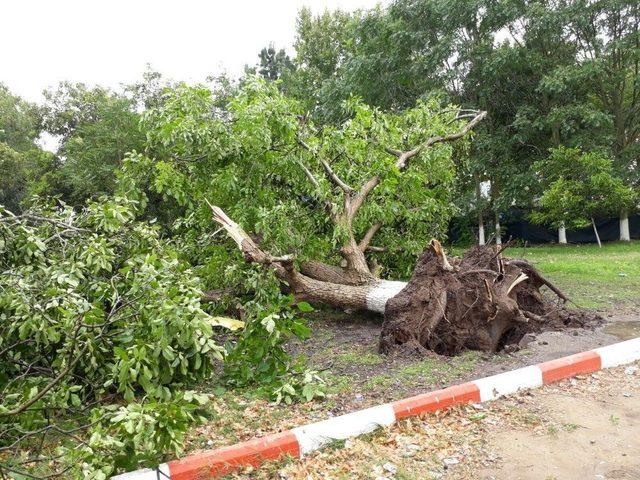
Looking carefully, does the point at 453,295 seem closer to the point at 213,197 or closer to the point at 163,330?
the point at 163,330

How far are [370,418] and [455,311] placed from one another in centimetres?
183

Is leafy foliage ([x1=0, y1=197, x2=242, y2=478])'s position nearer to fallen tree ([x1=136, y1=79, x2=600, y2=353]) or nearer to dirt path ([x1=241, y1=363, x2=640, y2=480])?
dirt path ([x1=241, y1=363, x2=640, y2=480])

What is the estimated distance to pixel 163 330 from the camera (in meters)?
2.84

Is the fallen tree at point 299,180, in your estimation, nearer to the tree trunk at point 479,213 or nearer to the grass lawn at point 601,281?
the grass lawn at point 601,281

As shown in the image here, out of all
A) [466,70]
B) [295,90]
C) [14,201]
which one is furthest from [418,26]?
[14,201]

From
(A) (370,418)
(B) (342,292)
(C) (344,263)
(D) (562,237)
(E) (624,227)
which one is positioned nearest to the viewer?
(A) (370,418)

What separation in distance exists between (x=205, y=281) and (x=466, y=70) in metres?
11.6

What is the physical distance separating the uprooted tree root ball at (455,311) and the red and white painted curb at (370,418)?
75cm

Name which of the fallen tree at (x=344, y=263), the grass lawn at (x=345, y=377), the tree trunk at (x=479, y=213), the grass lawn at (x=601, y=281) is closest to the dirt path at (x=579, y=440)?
the grass lawn at (x=345, y=377)

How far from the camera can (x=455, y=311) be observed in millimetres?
4316

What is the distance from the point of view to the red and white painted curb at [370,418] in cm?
237

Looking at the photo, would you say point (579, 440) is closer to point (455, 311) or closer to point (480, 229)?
point (455, 311)

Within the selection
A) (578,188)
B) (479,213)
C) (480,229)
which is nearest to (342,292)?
(578,188)

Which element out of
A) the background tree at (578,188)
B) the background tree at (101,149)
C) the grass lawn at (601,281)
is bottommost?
the grass lawn at (601,281)
